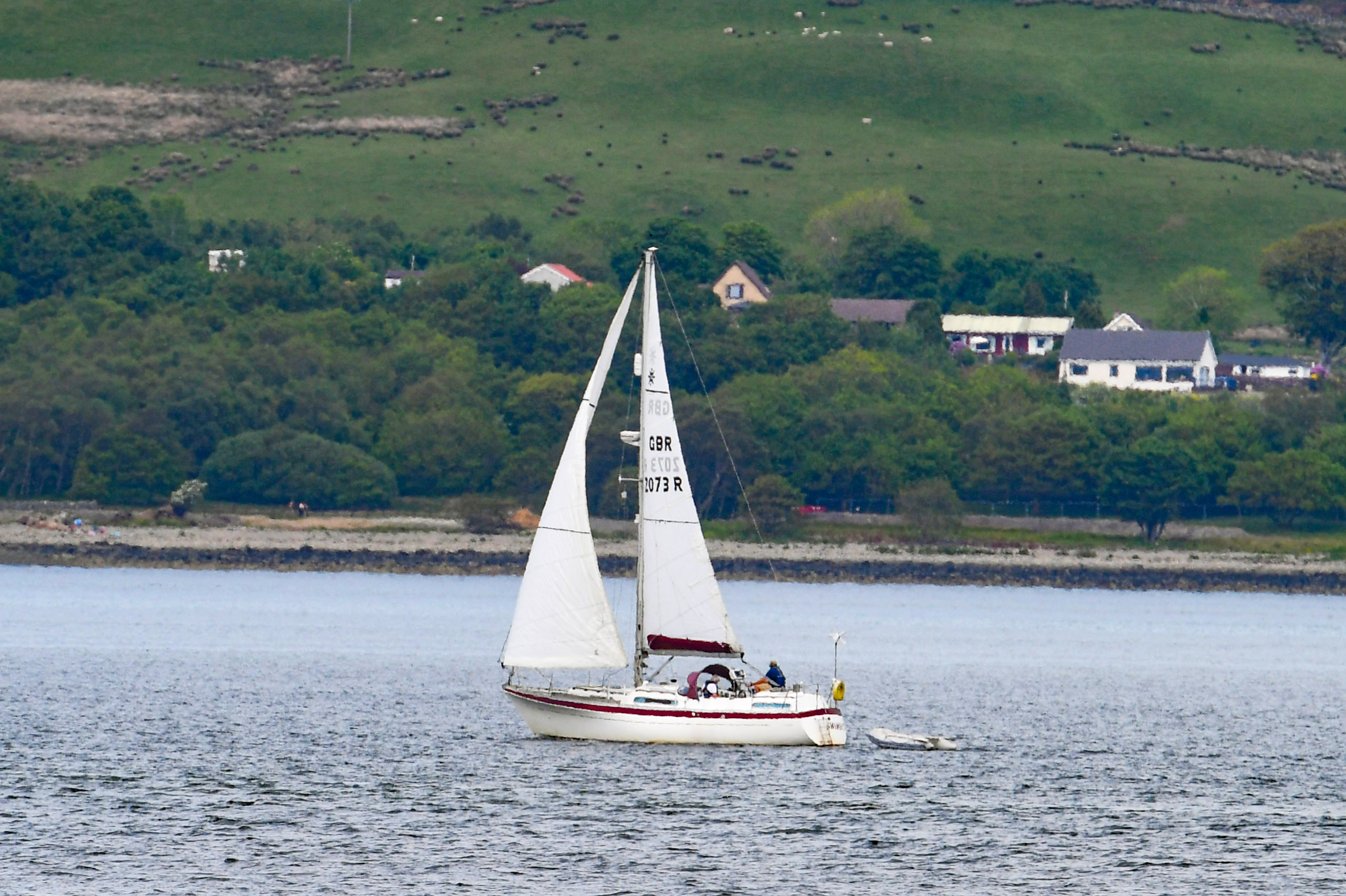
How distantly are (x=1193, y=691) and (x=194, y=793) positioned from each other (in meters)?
42.1

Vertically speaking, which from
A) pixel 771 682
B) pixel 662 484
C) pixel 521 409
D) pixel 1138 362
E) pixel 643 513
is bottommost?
pixel 771 682

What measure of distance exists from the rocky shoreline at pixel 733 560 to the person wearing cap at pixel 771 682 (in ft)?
252

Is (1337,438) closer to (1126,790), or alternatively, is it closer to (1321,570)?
(1321,570)

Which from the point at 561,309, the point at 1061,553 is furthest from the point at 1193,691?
the point at 561,309

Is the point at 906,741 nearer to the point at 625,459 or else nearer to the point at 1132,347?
the point at 625,459

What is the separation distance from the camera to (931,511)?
145875 mm

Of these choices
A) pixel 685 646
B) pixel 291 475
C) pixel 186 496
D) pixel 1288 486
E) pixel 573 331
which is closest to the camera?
pixel 685 646

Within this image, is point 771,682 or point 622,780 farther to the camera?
point 771,682

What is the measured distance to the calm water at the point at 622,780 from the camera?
41062mm

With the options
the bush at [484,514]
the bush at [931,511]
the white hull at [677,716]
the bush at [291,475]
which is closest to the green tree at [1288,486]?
the bush at [931,511]

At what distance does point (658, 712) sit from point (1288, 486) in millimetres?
106353

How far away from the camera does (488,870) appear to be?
132ft

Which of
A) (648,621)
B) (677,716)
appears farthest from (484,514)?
(677,716)

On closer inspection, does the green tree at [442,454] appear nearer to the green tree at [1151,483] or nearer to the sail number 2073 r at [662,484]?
the green tree at [1151,483]
